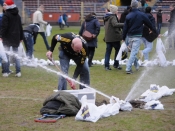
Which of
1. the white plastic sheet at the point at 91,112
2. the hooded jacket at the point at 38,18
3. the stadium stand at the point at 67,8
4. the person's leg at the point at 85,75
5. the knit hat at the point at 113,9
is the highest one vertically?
the knit hat at the point at 113,9

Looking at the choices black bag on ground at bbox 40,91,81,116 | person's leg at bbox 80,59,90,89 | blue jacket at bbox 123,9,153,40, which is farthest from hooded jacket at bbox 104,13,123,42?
black bag on ground at bbox 40,91,81,116

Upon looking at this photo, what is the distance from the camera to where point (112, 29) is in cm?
1312

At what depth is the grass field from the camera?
663 centimetres

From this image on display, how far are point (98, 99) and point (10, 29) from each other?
155 inches

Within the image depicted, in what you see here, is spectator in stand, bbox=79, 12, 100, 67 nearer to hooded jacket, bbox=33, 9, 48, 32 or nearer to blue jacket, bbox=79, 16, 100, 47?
blue jacket, bbox=79, 16, 100, 47

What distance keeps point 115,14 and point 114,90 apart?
155 inches

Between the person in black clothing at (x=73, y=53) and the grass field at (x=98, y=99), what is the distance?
25.1 inches

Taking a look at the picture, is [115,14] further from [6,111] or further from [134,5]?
[6,111]

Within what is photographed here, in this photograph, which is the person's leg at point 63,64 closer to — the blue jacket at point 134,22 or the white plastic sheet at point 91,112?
the white plastic sheet at point 91,112

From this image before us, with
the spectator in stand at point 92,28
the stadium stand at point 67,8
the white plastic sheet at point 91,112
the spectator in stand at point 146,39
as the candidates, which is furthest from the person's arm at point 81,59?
the stadium stand at point 67,8

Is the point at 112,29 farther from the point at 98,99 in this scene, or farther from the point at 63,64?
the point at 63,64

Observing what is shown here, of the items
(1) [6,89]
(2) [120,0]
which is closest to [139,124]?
(1) [6,89]

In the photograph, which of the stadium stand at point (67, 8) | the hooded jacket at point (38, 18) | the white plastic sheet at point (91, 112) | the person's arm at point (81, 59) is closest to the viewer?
the white plastic sheet at point (91, 112)

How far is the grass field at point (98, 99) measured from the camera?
6629 mm
